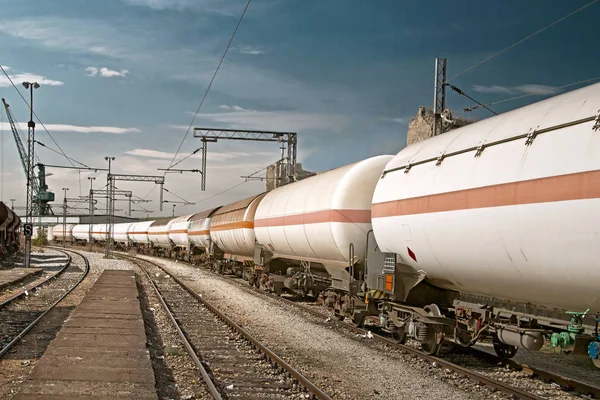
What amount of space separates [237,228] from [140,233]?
42.5 meters

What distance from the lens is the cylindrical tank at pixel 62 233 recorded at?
299ft

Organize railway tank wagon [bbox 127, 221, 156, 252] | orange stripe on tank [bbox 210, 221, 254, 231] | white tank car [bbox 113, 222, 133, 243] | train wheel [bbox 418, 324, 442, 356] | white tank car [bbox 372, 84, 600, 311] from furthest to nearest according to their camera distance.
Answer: white tank car [bbox 113, 222, 133, 243] → railway tank wagon [bbox 127, 221, 156, 252] → orange stripe on tank [bbox 210, 221, 254, 231] → train wheel [bbox 418, 324, 442, 356] → white tank car [bbox 372, 84, 600, 311]

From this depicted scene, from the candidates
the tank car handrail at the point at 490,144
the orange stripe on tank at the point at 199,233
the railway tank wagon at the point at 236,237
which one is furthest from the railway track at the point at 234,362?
the orange stripe on tank at the point at 199,233

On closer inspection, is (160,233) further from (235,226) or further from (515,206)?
(515,206)

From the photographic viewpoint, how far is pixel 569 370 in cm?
1030

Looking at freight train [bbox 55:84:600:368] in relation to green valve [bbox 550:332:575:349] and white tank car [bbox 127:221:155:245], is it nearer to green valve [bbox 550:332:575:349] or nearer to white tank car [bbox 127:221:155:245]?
green valve [bbox 550:332:575:349]

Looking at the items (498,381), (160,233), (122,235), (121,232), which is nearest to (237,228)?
(498,381)

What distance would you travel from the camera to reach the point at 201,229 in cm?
3684

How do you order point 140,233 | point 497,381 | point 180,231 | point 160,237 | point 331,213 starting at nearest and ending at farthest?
point 497,381 < point 331,213 < point 180,231 < point 160,237 < point 140,233

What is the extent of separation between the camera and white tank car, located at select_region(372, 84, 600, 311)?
6.36 m

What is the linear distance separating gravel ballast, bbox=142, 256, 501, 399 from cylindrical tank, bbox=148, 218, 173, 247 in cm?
3785

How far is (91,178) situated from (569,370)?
7349cm

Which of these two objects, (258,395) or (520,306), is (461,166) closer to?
(520,306)

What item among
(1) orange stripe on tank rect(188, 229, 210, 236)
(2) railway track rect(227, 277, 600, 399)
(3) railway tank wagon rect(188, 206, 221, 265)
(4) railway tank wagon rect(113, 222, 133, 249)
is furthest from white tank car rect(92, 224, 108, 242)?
(2) railway track rect(227, 277, 600, 399)
